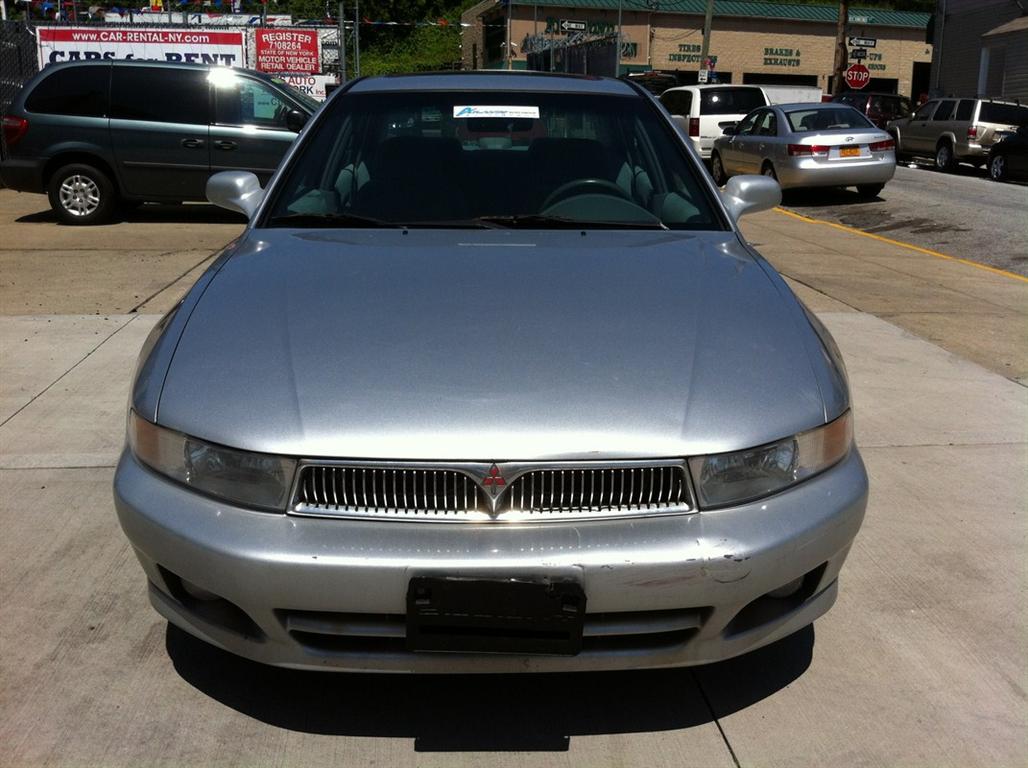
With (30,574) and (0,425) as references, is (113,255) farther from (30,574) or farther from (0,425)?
(30,574)

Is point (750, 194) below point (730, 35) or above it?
below

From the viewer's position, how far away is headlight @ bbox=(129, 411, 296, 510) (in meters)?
2.45

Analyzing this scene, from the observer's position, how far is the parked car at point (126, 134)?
481 inches

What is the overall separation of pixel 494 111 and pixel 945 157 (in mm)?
20740

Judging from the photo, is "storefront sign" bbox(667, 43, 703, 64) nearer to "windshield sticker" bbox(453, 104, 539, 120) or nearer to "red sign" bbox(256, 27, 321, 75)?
"red sign" bbox(256, 27, 321, 75)

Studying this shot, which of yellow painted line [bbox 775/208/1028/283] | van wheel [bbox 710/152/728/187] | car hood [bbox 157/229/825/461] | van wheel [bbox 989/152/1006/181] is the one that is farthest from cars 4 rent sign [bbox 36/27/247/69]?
car hood [bbox 157/229/825/461]

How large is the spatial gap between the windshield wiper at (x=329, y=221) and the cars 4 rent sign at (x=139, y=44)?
1994cm

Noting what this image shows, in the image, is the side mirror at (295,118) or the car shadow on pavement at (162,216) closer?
the side mirror at (295,118)

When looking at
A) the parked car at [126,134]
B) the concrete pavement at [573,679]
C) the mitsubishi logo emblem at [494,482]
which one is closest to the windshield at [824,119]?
the parked car at [126,134]

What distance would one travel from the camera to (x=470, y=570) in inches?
91.5

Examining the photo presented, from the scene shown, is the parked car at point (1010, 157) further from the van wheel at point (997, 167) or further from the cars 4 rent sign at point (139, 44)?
the cars 4 rent sign at point (139, 44)

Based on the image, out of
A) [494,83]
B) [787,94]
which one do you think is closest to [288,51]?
[787,94]

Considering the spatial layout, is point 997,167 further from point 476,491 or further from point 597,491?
point 476,491

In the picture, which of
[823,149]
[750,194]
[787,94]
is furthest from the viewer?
[787,94]
